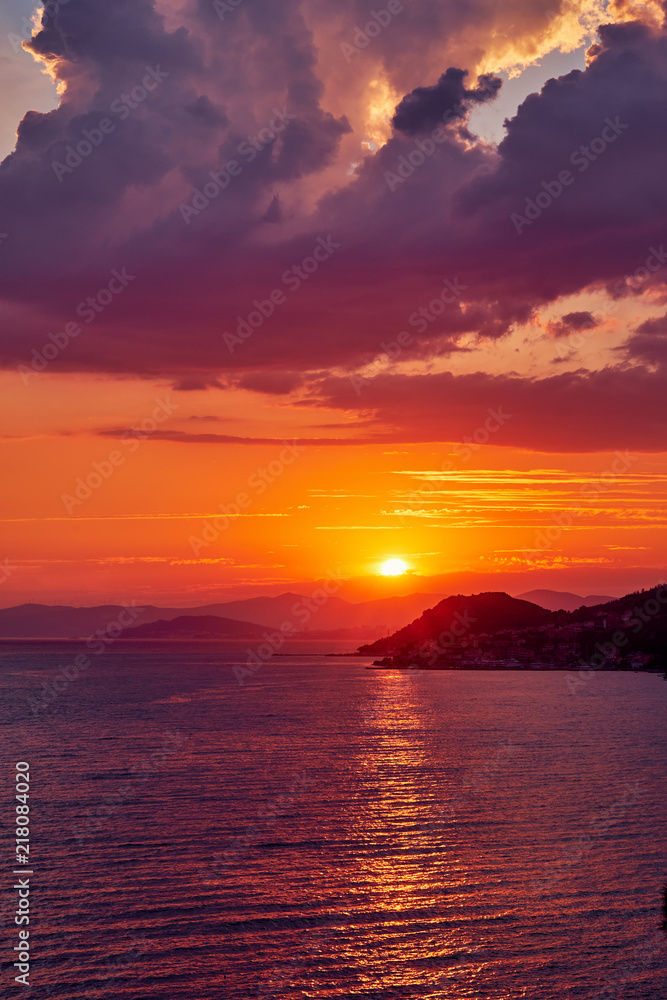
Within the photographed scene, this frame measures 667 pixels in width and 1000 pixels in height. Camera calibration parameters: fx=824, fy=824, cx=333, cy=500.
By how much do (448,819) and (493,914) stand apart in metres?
19.3

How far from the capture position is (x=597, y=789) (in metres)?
73.6

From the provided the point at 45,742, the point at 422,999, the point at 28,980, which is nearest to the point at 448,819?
the point at 422,999

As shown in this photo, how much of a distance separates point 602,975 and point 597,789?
38934 millimetres

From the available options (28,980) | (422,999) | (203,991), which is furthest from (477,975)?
(28,980)

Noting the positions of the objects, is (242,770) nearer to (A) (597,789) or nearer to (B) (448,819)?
(B) (448,819)

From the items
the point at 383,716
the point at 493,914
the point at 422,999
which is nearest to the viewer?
the point at 422,999

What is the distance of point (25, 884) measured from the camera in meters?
46.4

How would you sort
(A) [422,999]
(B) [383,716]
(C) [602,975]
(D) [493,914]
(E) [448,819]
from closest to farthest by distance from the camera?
1. (A) [422,999]
2. (C) [602,975]
3. (D) [493,914]
4. (E) [448,819]
5. (B) [383,716]

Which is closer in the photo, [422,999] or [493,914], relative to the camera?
[422,999]

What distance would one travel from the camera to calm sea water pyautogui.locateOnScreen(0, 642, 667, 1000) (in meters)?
36.6

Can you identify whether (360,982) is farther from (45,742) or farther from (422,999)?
(45,742)

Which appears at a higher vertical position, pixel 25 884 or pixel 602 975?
pixel 25 884

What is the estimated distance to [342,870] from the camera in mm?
50094

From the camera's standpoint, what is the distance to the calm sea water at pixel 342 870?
36.6m
